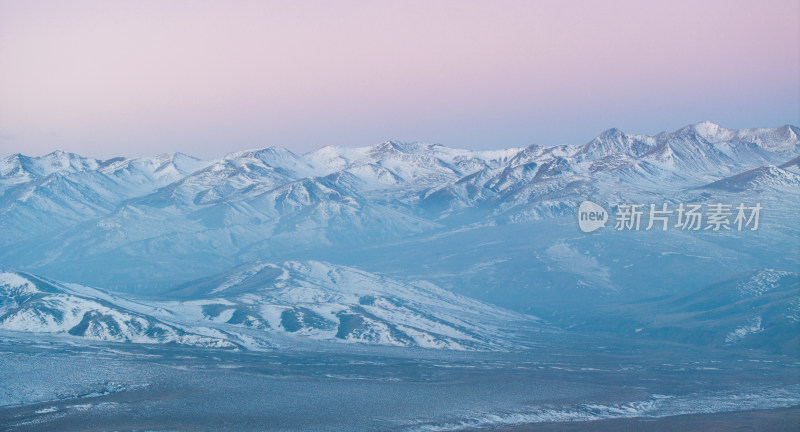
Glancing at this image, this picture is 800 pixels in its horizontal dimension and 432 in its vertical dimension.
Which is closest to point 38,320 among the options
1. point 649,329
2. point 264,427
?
point 264,427

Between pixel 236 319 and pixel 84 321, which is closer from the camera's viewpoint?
pixel 84 321

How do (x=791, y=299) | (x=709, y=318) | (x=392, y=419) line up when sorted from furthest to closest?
(x=709, y=318)
(x=791, y=299)
(x=392, y=419)

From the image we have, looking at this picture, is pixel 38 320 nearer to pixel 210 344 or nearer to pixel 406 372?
pixel 210 344

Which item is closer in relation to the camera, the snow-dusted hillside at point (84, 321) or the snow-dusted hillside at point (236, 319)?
the snow-dusted hillside at point (84, 321)

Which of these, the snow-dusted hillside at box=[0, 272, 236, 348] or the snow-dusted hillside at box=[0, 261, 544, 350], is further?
the snow-dusted hillside at box=[0, 261, 544, 350]

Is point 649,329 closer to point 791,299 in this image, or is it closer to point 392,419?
point 791,299

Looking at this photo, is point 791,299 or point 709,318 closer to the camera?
point 791,299

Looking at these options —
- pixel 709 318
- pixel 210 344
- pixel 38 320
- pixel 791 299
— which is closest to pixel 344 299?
pixel 210 344

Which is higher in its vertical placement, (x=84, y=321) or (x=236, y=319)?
(x=84, y=321)

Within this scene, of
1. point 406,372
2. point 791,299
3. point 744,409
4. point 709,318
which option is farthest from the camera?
point 709,318
